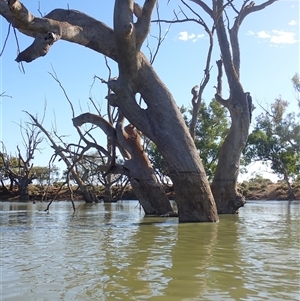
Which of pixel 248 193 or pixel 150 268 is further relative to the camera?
pixel 248 193

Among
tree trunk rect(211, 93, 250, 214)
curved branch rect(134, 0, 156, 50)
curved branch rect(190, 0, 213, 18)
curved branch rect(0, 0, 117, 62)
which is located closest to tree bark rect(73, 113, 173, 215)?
tree trunk rect(211, 93, 250, 214)

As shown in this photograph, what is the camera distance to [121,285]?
346 centimetres

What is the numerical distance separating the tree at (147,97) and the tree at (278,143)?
28.0 metres

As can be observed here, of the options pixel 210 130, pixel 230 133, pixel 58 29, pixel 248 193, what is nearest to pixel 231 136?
pixel 230 133

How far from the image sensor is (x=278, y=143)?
3678 cm

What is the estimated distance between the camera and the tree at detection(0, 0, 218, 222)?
9.25m

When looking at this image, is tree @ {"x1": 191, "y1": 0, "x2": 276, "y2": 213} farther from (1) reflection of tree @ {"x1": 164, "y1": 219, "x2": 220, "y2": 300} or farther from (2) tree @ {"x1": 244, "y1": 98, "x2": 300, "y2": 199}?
(2) tree @ {"x1": 244, "y1": 98, "x2": 300, "y2": 199}

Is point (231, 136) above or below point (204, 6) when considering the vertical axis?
below

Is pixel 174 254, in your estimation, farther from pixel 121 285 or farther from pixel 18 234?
pixel 18 234

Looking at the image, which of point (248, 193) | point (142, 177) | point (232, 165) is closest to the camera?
point (142, 177)

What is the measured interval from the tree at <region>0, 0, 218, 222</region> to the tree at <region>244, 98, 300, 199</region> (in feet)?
91.7

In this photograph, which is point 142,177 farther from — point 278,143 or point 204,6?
point 278,143

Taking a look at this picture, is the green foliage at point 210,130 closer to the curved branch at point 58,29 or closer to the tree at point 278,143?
the tree at point 278,143

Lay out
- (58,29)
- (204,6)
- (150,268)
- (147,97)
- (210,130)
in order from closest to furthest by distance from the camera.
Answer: (150,268)
(58,29)
(147,97)
(204,6)
(210,130)
